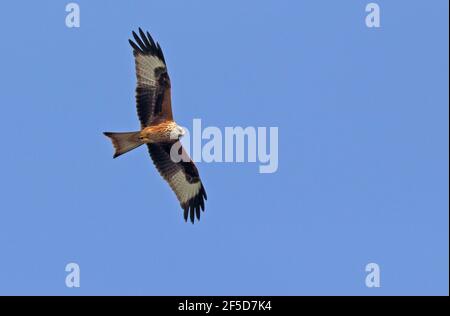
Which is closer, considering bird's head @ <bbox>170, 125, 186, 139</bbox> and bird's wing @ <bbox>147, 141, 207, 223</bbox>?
bird's head @ <bbox>170, 125, 186, 139</bbox>

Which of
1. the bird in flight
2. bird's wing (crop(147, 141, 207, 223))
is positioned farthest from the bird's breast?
bird's wing (crop(147, 141, 207, 223))

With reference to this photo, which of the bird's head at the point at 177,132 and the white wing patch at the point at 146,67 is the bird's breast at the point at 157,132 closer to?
the bird's head at the point at 177,132

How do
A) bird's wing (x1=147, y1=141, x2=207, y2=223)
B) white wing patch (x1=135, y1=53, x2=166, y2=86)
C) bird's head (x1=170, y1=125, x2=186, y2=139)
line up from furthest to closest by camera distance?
bird's wing (x1=147, y1=141, x2=207, y2=223)
white wing patch (x1=135, y1=53, x2=166, y2=86)
bird's head (x1=170, y1=125, x2=186, y2=139)

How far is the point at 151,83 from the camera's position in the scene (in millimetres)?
15078

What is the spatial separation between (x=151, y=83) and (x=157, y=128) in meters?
0.69

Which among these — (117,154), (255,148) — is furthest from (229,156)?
(117,154)

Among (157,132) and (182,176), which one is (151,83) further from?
(182,176)

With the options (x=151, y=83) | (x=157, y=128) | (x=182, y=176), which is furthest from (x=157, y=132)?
(x=182, y=176)

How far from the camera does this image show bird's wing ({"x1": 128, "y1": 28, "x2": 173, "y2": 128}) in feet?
49.1

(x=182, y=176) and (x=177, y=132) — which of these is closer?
(x=177, y=132)

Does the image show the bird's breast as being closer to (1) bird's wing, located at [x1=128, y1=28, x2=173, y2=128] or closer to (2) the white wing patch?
(1) bird's wing, located at [x1=128, y1=28, x2=173, y2=128]

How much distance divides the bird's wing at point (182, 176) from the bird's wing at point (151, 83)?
67 cm

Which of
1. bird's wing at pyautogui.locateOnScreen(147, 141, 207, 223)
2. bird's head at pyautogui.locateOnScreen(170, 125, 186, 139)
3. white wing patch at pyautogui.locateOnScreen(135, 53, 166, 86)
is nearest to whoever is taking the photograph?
bird's head at pyautogui.locateOnScreen(170, 125, 186, 139)
